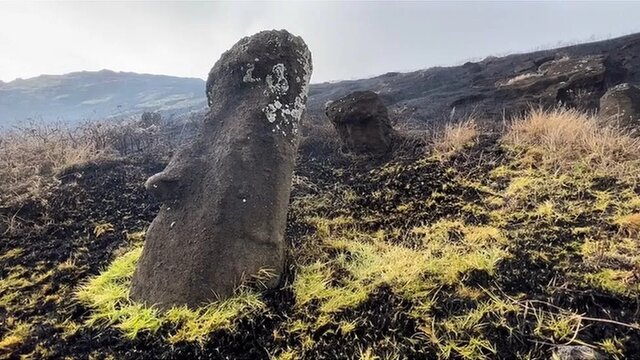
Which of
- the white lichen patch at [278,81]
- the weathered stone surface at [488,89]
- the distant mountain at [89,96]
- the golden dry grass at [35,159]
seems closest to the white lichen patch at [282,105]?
the white lichen patch at [278,81]

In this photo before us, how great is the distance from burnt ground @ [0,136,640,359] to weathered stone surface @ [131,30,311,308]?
0.30 meters

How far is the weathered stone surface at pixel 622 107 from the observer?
5.71 metres

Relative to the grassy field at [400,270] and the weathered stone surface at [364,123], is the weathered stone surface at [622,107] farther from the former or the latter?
the weathered stone surface at [364,123]

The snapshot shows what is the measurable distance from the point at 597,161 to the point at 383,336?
3.39 m

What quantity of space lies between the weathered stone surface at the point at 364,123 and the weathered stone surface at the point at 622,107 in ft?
9.56

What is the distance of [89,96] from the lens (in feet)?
120

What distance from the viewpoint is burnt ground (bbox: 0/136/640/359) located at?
221 cm

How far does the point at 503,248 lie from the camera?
9.87 feet

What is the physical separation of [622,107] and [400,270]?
4.96m

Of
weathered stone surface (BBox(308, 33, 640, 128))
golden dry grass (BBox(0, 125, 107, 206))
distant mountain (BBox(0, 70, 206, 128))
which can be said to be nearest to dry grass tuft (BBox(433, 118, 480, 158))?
weathered stone surface (BBox(308, 33, 640, 128))

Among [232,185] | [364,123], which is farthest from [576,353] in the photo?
[364,123]

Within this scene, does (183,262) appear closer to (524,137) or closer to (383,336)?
(383,336)

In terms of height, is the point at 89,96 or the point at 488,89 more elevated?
the point at 89,96

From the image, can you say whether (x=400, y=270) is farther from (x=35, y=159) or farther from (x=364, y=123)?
(x=35, y=159)
